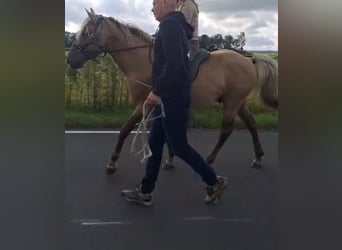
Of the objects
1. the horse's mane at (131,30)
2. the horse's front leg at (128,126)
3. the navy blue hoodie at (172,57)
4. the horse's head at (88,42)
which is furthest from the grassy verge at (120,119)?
the horse's mane at (131,30)

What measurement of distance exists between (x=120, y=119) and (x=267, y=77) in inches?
31.4

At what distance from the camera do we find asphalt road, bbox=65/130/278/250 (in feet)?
9.47

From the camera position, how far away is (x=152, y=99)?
9.45 ft

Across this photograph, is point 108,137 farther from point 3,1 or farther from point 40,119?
point 3,1

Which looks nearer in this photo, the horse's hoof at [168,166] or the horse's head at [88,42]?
the horse's head at [88,42]

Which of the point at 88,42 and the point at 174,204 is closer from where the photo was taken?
the point at 88,42

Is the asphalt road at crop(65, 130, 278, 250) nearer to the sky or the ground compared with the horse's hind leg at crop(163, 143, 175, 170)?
nearer to the ground

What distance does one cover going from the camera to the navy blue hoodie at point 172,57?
282cm

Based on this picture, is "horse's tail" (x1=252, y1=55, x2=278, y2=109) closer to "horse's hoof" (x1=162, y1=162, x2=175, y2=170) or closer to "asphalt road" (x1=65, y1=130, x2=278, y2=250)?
"asphalt road" (x1=65, y1=130, x2=278, y2=250)

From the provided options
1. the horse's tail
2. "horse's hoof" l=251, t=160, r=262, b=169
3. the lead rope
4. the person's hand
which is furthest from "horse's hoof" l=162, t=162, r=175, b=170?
the horse's tail

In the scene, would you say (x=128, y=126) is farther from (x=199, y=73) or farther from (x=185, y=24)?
(x=185, y=24)

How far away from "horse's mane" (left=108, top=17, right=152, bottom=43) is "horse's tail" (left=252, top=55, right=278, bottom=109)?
0.58m

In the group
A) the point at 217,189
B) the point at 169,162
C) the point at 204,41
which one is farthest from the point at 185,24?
the point at 217,189

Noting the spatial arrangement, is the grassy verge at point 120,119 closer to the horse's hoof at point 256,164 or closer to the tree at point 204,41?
the horse's hoof at point 256,164
